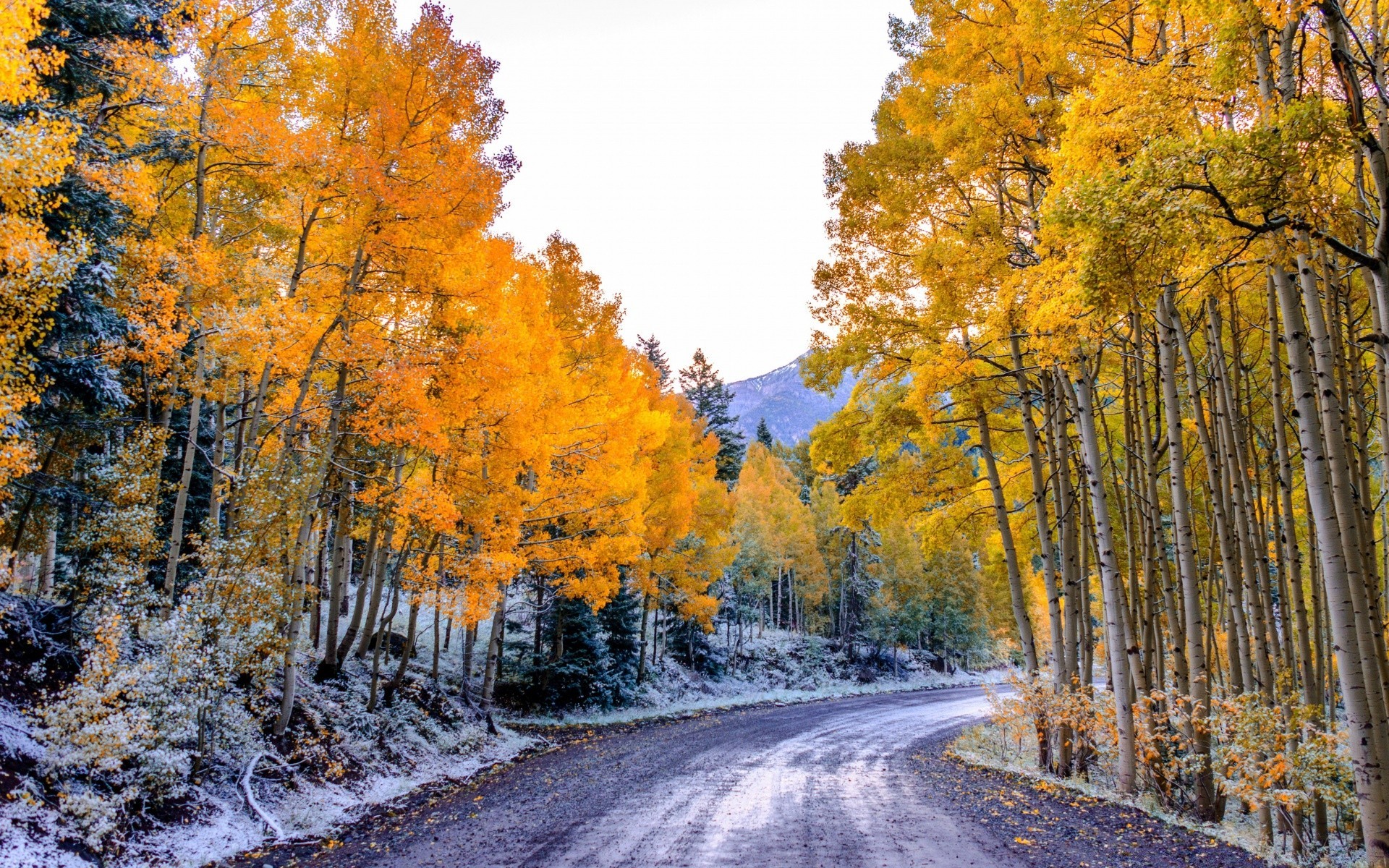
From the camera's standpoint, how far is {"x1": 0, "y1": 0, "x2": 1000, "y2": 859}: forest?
6348 millimetres

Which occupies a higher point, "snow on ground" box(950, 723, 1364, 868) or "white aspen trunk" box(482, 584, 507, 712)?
"white aspen trunk" box(482, 584, 507, 712)

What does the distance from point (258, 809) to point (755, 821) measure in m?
5.34

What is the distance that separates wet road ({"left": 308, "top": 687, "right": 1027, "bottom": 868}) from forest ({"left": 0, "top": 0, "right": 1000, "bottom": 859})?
90.2 inches

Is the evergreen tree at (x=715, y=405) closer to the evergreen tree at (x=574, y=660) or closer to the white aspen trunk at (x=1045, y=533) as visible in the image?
the evergreen tree at (x=574, y=660)

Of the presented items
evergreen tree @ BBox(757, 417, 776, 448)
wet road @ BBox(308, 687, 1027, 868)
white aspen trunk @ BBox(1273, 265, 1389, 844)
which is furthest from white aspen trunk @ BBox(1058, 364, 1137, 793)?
evergreen tree @ BBox(757, 417, 776, 448)

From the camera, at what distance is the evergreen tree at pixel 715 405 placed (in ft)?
119

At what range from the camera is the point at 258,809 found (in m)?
7.32

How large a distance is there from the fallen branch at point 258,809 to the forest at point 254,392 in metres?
0.06

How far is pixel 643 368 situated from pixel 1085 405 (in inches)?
454

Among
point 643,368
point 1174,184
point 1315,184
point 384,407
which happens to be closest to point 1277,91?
point 1315,184

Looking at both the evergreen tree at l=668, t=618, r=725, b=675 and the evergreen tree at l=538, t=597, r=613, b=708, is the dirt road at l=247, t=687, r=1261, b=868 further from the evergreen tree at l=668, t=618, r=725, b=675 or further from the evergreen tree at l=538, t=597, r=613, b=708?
the evergreen tree at l=668, t=618, r=725, b=675

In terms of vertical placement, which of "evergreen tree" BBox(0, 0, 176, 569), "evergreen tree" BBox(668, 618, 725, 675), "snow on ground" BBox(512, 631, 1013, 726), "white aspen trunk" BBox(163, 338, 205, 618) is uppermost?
"evergreen tree" BBox(0, 0, 176, 569)

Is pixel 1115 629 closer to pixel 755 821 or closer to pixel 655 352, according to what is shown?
pixel 755 821

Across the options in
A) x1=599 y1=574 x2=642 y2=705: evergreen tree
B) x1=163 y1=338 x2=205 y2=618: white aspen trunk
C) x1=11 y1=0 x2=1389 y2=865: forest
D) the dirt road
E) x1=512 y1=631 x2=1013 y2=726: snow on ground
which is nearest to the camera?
x1=11 y1=0 x2=1389 y2=865: forest
